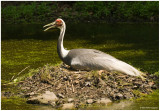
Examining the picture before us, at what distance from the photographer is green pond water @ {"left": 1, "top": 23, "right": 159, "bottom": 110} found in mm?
8125

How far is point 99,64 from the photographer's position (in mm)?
9047

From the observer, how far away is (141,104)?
786cm

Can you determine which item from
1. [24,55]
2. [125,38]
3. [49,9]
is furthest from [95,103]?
[49,9]

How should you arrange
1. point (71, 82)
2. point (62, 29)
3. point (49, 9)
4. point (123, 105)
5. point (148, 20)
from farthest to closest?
point (49, 9)
point (148, 20)
point (62, 29)
point (71, 82)
point (123, 105)

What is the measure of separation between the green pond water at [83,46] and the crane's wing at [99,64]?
30.3 inches

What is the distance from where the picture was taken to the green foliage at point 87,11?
18188mm

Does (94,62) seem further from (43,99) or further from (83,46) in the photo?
(83,46)

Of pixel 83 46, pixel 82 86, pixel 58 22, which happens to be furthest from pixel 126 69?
pixel 83 46

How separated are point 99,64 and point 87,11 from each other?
10119 mm

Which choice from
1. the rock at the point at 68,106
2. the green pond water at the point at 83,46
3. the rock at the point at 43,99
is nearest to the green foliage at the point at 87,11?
the green pond water at the point at 83,46

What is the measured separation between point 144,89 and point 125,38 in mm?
6285

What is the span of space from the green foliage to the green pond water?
37.8 inches

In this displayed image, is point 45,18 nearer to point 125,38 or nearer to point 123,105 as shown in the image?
point 125,38

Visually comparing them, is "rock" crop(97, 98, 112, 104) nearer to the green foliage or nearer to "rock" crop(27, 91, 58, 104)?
"rock" crop(27, 91, 58, 104)
